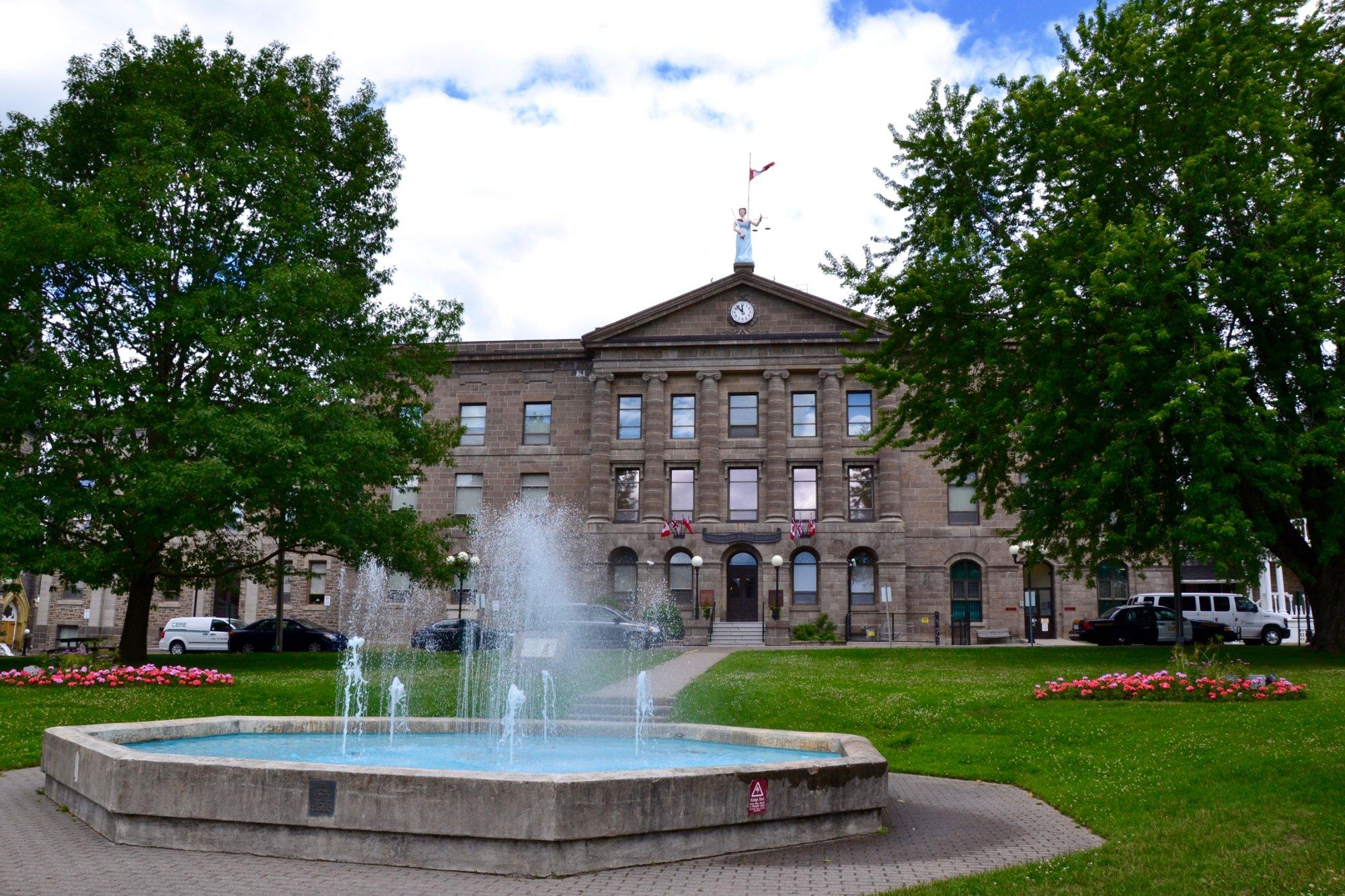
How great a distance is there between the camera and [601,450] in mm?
49938

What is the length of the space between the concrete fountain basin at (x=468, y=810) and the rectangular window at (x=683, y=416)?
4057 centimetres

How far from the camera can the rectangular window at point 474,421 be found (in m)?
52.1

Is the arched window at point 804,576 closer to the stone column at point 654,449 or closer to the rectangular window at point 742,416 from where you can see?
the rectangular window at point 742,416

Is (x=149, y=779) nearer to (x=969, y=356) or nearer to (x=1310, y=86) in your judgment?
(x=969, y=356)

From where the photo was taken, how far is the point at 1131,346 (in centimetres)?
2169

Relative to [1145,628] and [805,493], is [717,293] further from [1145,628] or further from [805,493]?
[1145,628]

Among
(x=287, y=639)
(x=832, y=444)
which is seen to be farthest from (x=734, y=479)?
(x=287, y=639)

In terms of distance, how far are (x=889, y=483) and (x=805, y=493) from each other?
3703 mm

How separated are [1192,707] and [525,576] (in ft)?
101

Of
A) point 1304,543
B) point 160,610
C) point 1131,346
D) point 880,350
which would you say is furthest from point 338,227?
point 160,610

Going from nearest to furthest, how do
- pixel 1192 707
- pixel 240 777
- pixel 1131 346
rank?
pixel 240 777 < pixel 1192 707 < pixel 1131 346

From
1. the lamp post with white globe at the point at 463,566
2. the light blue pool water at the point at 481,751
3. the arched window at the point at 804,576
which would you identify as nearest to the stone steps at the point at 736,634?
the arched window at the point at 804,576

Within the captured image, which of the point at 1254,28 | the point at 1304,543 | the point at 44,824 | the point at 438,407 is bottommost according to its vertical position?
the point at 44,824

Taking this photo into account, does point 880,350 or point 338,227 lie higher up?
point 338,227
